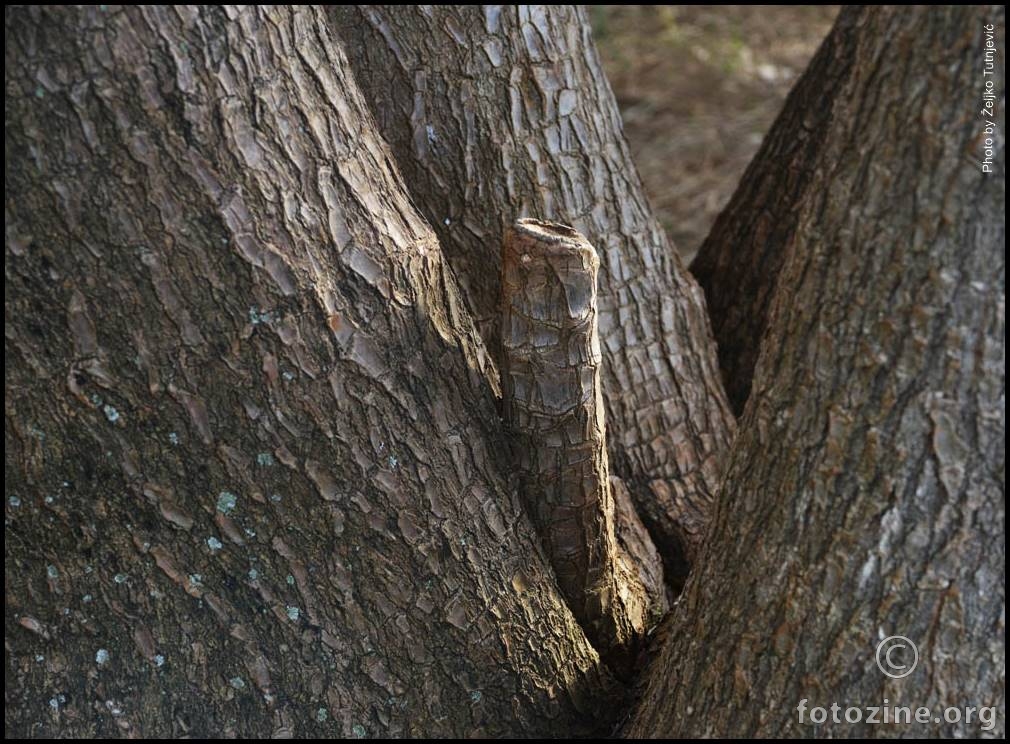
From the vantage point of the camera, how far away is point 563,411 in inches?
67.3

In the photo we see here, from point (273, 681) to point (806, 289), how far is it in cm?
100

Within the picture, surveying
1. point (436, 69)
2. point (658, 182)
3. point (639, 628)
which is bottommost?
point (658, 182)

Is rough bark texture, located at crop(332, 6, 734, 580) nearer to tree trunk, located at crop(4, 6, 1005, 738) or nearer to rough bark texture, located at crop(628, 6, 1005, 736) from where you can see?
tree trunk, located at crop(4, 6, 1005, 738)

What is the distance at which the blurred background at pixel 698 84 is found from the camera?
5.05m

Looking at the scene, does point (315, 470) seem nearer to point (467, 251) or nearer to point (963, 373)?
point (467, 251)

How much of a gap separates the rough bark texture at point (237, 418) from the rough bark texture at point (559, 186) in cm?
45

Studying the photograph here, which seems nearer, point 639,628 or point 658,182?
point 639,628

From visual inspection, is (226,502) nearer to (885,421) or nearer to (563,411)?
(563,411)

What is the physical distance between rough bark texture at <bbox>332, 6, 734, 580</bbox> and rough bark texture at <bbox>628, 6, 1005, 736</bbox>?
726 mm

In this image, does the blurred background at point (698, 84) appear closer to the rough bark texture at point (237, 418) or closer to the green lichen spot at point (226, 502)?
the rough bark texture at point (237, 418)

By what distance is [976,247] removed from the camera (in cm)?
124

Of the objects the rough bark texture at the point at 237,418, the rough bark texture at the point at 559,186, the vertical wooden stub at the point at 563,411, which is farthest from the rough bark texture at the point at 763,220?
the rough bark texture at the point at 237,418

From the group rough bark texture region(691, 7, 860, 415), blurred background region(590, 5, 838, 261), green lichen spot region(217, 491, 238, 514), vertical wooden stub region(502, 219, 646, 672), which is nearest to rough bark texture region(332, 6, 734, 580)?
rough bark texture region(691, 7, 860, 415)

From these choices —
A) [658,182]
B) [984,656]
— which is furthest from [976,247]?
[658,182]
